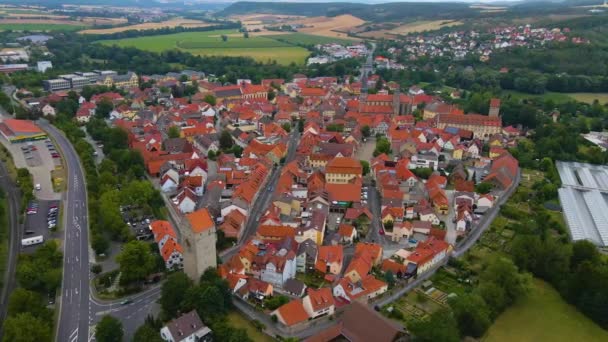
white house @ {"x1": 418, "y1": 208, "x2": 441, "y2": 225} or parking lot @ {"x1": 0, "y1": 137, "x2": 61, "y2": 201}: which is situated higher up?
parking lot @ {"x1": 0, "y1": 137, "x2": 61, "y2": 201}

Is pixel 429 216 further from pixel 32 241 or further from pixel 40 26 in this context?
pixel 40 26

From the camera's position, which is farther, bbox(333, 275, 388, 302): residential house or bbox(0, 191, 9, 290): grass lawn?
bbox(0, 191, 9, 290): grass lawn

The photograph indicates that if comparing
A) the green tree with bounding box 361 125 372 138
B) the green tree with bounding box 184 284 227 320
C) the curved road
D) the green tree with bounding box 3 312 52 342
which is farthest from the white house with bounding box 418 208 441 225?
the green tree with bounding box 3 312 52 342

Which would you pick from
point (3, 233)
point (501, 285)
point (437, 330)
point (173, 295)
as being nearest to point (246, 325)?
point (173, 295)

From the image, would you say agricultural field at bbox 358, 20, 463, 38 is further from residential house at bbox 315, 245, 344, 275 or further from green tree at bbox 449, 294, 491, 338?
green tree at bbox 449, 294, 491, 338

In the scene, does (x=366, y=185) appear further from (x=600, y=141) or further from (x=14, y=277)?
(x=600, y=141)

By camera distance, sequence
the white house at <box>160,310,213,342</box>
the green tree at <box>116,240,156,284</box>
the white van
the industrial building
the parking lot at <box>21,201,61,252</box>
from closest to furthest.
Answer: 1. the white house at <box>160,310,213,342</box>
2. the green tree at <box>116,240,156,284</box>
3. the white van
4. the parking lot at <box>21,201,61,252</box>
5. the industrial building
